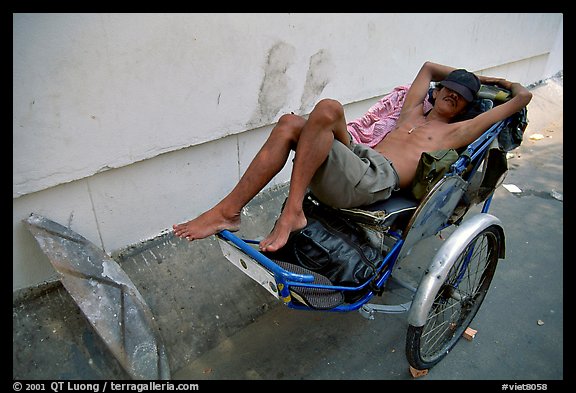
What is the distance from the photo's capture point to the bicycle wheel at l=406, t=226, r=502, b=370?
245 centimetres

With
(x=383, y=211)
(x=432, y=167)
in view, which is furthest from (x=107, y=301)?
(x=432, y=167)

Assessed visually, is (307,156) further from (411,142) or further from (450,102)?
(450,102)

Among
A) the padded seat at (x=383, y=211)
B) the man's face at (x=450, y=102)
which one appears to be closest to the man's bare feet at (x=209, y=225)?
the padded seat at (x=383, y=211)

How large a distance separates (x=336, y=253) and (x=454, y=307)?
4.00ft

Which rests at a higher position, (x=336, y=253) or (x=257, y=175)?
(x=257, y=175)

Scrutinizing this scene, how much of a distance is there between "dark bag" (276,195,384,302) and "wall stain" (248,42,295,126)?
1.27m

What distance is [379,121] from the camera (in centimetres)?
308

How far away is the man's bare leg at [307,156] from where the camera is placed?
79.7 inches

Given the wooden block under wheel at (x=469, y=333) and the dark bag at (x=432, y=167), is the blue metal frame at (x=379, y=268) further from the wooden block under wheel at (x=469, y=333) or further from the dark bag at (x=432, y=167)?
the wooden block under wheel at (x=469, y=333)

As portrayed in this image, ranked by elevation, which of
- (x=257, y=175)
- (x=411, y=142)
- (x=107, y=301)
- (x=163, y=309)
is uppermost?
(x=257, y=175)

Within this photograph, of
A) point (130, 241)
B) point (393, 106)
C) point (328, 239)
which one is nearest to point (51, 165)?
point (130, 241)
